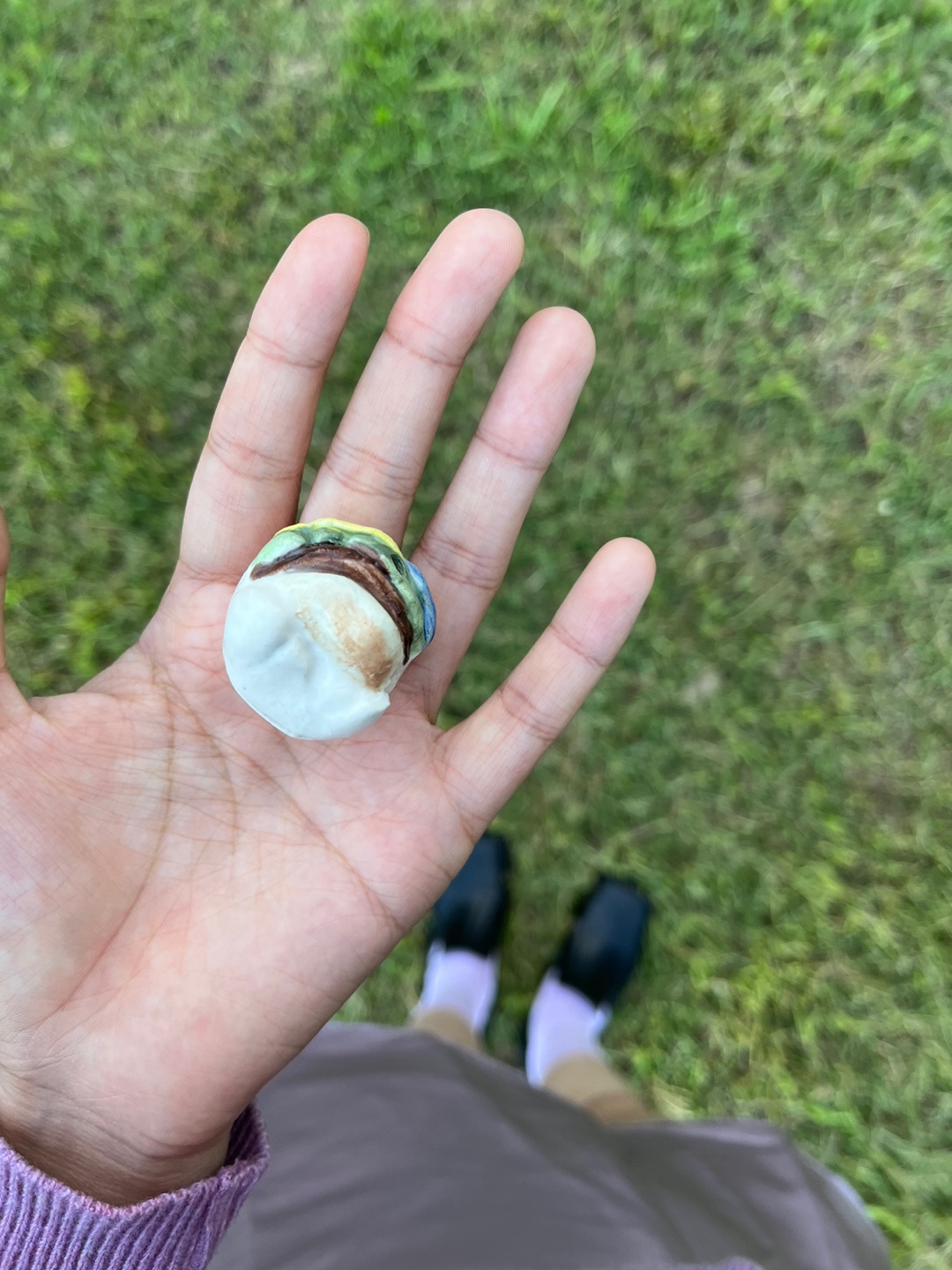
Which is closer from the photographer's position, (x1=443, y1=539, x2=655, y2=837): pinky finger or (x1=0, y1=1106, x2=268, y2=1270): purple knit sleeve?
(x1=0, y1=1106, x2=268, y2=1270): purple knit sleeve

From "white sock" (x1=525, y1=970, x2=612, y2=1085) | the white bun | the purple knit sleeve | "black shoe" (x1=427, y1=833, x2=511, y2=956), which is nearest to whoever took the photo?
the purple knit sleeve

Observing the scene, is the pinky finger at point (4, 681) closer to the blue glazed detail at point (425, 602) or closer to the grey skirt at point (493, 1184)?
the blue glazed detail at point (425, 602)

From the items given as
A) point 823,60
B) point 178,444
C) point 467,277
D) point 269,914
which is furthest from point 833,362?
point 269,914

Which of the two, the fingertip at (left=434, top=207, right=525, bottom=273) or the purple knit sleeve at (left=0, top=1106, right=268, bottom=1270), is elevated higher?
the fingertip at (left=434, top=207, right=525, bottom=273)

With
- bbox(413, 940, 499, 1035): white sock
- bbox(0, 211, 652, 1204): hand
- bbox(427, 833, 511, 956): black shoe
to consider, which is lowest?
bbox(413, 940, 499, 1035): white sock

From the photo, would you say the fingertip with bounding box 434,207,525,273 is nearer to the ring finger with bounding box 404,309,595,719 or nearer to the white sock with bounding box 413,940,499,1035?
the ring finger with bounding box 404,309,595,719

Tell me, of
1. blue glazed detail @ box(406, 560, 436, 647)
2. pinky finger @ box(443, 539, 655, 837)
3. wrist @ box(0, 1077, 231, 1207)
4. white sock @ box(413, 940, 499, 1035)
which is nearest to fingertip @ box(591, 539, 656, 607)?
pinky finger @ box(443, 539, 655, 837)

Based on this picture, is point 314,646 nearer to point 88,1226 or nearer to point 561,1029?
point 88,1226

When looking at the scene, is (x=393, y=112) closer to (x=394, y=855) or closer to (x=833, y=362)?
(x=833, y=362)
